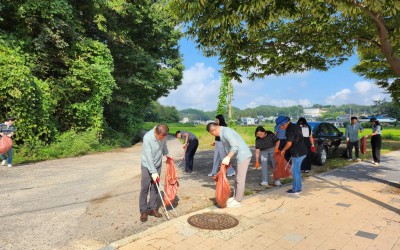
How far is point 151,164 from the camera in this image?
198 inches

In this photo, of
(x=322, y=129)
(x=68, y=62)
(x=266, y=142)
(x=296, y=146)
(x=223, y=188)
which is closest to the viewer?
(x=223, y=188)

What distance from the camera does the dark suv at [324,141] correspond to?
10.8 m

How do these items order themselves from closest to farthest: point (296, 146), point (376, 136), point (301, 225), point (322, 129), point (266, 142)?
point (301, 225) → point (296, 146) → point (266, 142) → point (376, 136) → point (322, 129)

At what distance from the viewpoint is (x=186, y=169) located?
9734 mm

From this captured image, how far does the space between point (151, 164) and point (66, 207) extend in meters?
2.34

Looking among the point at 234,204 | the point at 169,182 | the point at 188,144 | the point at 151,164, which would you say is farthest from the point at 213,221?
the point at 188,144

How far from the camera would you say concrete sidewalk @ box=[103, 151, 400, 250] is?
4180 mm

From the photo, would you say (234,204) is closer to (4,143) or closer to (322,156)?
(322,156)

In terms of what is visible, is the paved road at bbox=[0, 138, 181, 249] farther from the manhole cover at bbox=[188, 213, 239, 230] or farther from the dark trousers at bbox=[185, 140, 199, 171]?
the dark trousers at bbox=[185, 140, 199, 171]

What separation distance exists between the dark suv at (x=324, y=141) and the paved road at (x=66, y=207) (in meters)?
6.36

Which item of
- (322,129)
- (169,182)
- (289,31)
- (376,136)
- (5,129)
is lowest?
(169,182)

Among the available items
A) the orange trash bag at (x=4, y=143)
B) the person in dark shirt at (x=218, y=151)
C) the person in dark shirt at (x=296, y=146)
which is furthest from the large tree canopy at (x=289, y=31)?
the orange trash bag at (x=4, y=143)

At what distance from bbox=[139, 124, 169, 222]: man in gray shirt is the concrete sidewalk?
549 mm

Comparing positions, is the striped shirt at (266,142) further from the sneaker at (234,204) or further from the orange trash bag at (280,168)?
the sneaker at (234,204)
